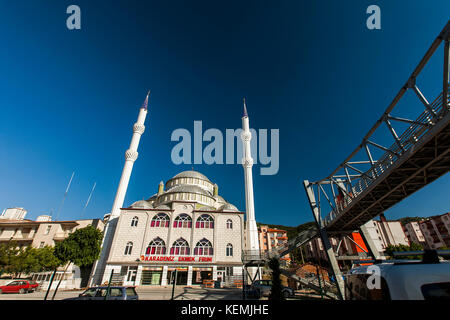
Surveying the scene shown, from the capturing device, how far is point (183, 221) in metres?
34.2

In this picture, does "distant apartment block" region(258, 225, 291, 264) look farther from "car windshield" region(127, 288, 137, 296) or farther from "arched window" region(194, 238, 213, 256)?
"car windshield" region(127, 288, 137, 296)

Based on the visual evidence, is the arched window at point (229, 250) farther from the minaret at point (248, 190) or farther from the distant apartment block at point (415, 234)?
the distant apartment block at point (415, 234)

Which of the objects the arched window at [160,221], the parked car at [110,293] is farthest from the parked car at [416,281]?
the arched window at [160,221]

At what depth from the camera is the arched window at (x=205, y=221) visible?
1351 inches

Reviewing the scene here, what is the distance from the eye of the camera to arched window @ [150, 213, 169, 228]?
110ft

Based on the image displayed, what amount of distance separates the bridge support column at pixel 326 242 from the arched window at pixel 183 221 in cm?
2100

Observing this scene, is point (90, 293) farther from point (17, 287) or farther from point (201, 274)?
point (201, 274)

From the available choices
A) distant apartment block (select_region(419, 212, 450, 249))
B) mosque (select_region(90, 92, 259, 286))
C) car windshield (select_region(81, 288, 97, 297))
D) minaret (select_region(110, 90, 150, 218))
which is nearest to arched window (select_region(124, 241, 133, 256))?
mosque (select_region(90, 92, 259, 286))

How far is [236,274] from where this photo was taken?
30.8 meters

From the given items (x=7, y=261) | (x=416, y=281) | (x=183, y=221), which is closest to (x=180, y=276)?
(x=183, y=221)
